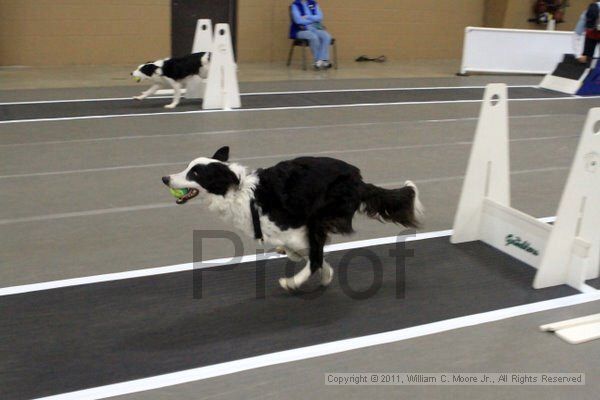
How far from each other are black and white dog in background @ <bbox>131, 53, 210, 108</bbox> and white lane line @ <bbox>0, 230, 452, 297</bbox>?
491cm

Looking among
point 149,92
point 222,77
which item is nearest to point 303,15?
point 222,77

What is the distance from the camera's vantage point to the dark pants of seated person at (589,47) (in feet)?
35.4

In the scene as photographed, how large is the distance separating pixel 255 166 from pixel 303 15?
23.0 ft

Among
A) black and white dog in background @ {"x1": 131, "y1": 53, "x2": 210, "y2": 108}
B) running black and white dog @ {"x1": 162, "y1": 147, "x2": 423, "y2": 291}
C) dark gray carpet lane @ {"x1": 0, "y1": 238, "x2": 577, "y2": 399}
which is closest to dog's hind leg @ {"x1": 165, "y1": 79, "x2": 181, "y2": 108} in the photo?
black and white dog in background @ {"x1": 131, "y1": 53, "x2": 210, "y2": 108}

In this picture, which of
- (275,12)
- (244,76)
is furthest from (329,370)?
(275,12)

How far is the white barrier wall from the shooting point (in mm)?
12814

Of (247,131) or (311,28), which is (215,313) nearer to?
(247,131)

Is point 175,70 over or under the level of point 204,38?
under

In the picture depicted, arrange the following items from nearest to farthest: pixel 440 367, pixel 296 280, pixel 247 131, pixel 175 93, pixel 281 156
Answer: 1. pixel 440 367
2. pixel 296 280
3. pixel 281 156
4. pixel 247 131
5. pixel 175 93

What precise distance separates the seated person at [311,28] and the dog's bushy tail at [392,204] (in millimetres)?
9175

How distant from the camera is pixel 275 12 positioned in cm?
1332

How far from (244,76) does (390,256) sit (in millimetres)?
8108

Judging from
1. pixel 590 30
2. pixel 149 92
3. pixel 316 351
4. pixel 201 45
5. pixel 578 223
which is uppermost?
pixel 590 30

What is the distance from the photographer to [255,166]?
245 inches
